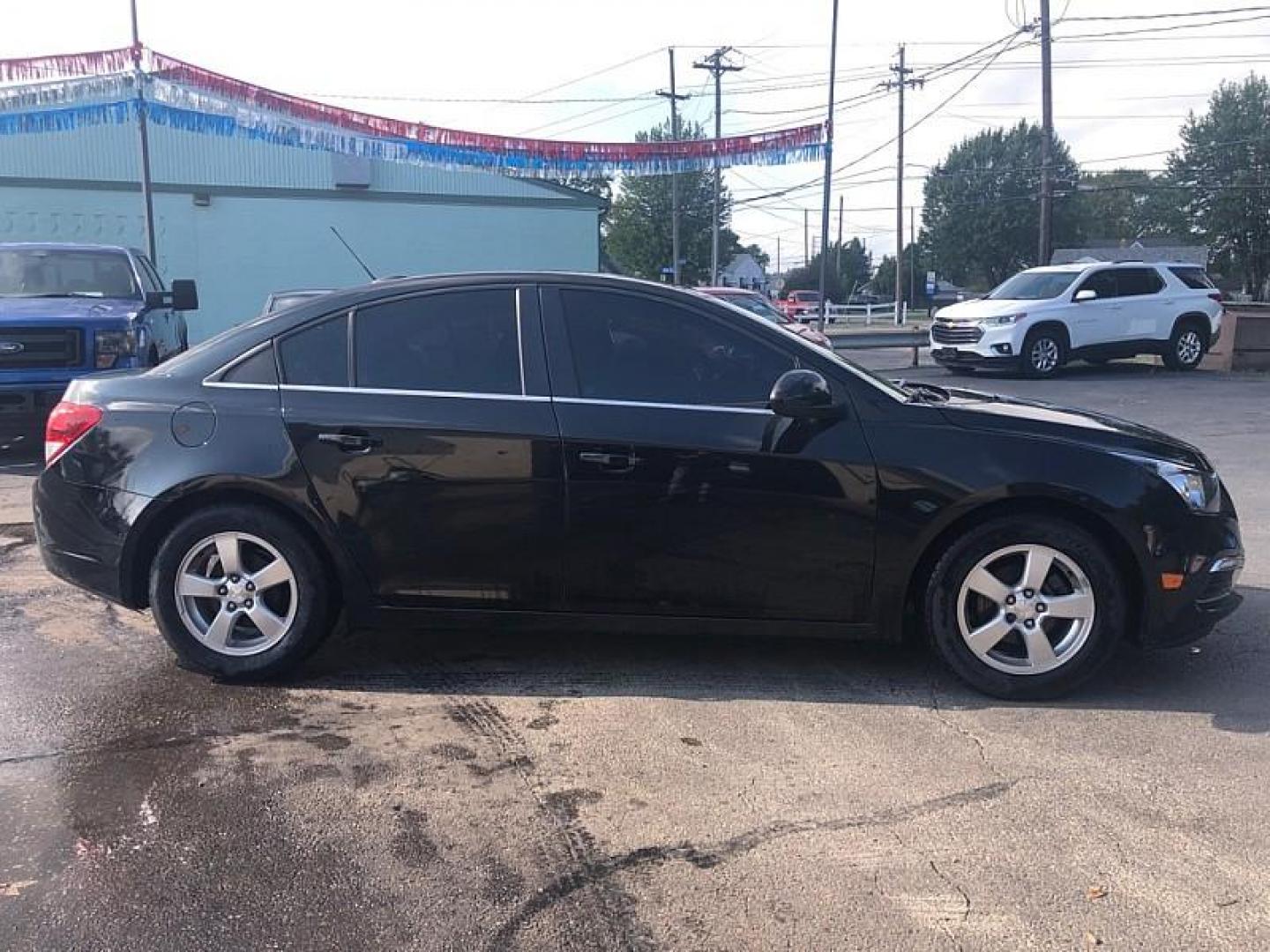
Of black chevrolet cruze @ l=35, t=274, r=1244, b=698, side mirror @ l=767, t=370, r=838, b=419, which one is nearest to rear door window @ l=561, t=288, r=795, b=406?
black chevrolet cruze @ l=35, t=274, r=1244, b=698

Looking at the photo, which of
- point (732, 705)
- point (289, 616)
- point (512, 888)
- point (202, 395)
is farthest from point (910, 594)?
point (202, 395)

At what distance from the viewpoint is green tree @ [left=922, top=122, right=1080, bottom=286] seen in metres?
63.4

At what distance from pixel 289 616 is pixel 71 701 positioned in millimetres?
891

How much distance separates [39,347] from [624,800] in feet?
26.7

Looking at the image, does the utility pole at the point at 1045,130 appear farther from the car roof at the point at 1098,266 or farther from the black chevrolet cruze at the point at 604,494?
the black chevrolet cruze at the point at 604,494

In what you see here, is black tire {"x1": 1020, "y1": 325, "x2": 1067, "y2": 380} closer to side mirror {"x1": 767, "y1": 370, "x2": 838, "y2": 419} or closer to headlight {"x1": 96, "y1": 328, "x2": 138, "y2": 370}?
headlight {"x1": 96, "y1": 328, "x2": 138, "y2": 370}

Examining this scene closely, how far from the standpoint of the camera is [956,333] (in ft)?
60.1

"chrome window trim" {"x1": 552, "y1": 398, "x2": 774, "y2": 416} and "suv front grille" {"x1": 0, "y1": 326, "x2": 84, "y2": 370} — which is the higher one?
"suv front grille" {"x1": 0, "y1": 326, "x2": 84, "y2": 370}

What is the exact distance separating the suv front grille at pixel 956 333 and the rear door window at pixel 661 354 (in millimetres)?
14753

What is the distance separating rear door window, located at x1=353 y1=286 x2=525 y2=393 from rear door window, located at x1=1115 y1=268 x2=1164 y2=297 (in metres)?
16.6

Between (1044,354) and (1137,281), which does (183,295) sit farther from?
(1137,281)

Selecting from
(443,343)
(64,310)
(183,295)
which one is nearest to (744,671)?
(443,343)

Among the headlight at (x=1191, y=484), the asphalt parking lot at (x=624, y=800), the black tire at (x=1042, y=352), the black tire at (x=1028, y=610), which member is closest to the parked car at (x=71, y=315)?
the asphalt parking lot at (x=624, y=800)

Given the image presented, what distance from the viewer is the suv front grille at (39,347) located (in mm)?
9180
